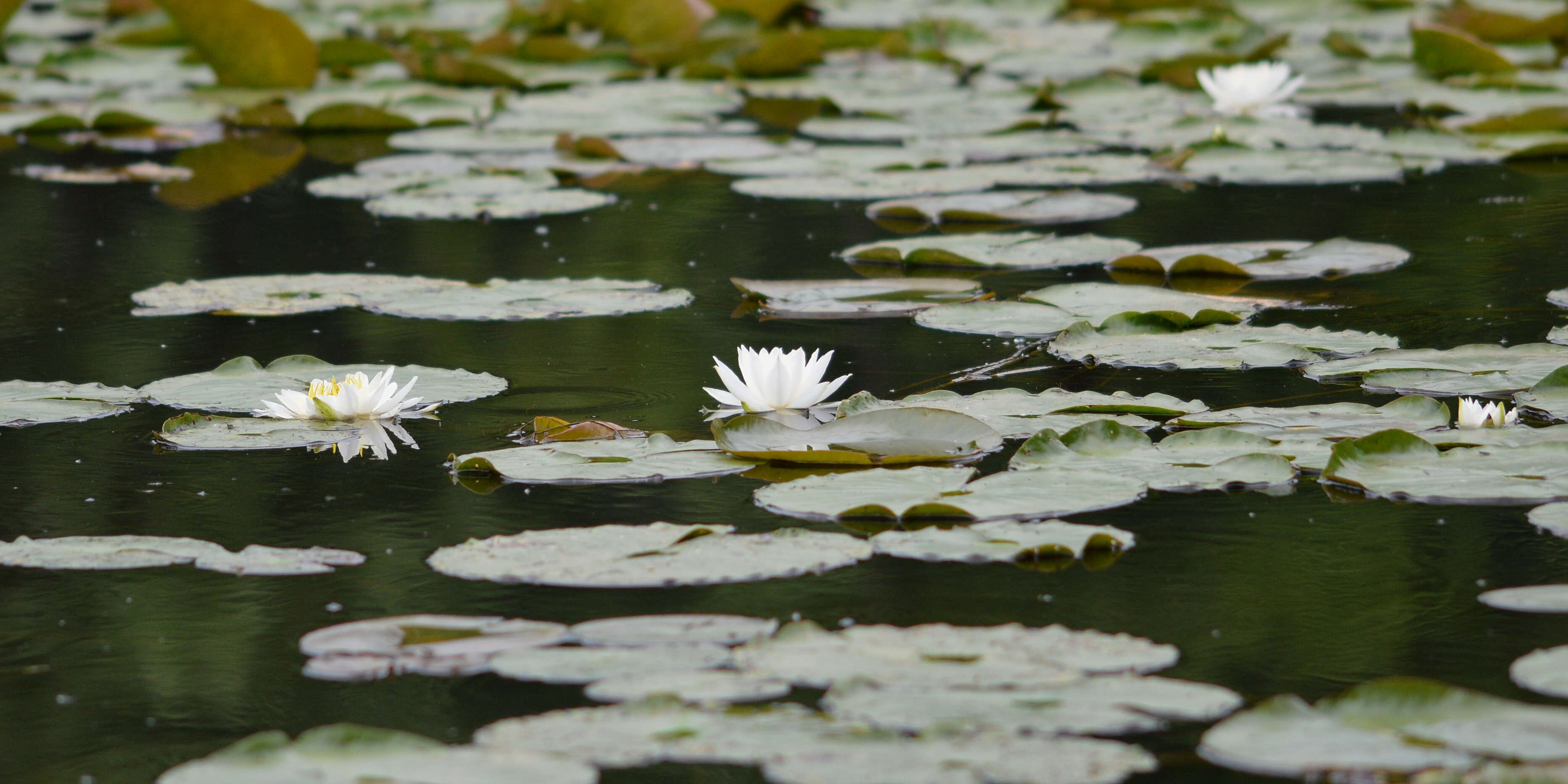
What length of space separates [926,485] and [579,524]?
506mm

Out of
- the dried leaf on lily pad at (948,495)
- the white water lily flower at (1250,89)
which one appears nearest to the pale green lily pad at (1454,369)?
the dried leaf on lily pad at (948,495)

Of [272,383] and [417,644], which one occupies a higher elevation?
[272,383]

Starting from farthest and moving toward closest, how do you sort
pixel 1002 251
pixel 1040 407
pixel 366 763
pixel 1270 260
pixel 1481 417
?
pixel 1002 251
pixel 1270 260
pixel 1040 407
pixel 1481 417
pixel 366 763

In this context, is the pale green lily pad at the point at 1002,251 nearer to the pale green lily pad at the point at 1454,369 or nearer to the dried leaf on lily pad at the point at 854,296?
the dried leaf on lily pad at the point at 854,296

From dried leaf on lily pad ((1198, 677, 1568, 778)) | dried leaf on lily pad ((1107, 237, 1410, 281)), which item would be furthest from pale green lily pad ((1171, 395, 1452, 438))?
dried leaf on lily pad ((1107, 237, 1410, 281))

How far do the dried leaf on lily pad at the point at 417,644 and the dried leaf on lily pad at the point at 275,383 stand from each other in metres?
1.08

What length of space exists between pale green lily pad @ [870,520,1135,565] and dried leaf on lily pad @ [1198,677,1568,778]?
552 mm

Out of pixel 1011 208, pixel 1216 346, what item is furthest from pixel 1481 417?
pixel 1011 208

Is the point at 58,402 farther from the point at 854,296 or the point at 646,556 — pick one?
the point at 854,296

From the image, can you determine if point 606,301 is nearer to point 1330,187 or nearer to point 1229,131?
point 1330,187

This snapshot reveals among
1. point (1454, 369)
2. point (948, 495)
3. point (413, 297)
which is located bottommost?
point (948, 495)

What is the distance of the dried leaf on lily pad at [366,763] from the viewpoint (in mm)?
1485

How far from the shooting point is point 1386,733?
1526 mm

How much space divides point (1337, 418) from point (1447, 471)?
29 cm
